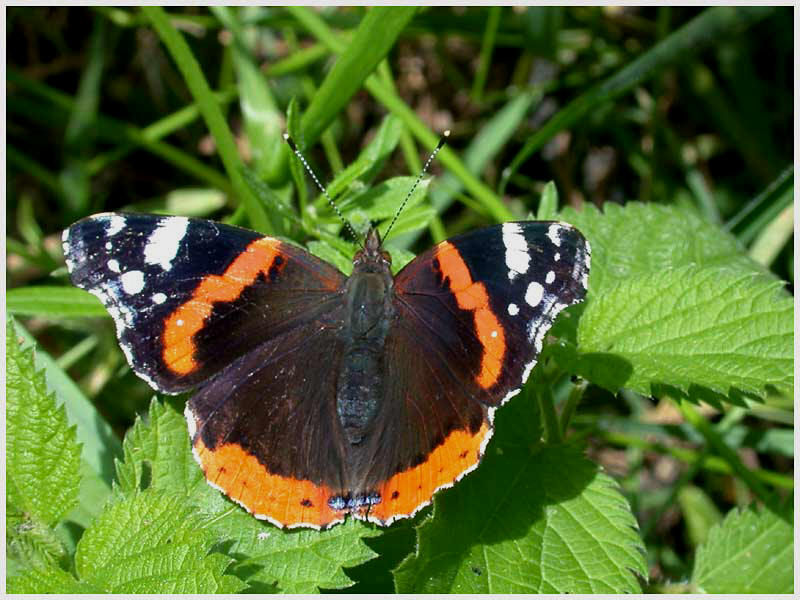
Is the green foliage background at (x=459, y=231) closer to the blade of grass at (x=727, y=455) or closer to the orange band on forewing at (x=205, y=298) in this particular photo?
the blade of grass at (x=727, y=455)

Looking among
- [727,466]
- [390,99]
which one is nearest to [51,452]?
[390,99]

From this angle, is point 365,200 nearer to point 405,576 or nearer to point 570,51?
point 405,576

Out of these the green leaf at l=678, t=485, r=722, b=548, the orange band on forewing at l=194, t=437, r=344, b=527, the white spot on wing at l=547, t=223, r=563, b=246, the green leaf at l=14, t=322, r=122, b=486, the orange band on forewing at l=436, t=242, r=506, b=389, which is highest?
the white spot on wing at l=547, t=223, r=563, b=246

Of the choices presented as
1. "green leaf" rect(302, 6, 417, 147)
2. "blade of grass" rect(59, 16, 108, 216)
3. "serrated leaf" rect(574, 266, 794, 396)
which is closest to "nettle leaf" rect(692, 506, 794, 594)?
"serrated leaf" rect(574, 266, 794, 396)

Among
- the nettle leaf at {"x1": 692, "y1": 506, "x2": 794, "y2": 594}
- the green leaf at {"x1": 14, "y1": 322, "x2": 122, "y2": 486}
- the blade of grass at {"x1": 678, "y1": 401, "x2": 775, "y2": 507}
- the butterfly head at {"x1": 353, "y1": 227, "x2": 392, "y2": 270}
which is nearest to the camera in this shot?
the butterfly head at {"x1": 353, "y1": 227, "x2": 392, "y2": 270}

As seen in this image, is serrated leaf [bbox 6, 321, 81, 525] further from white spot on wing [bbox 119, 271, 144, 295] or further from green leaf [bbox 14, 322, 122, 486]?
green leaf [bbox 14, 322, 122, 486]

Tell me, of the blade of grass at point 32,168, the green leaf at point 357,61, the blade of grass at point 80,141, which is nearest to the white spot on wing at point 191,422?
the green leaf at point 357,61
